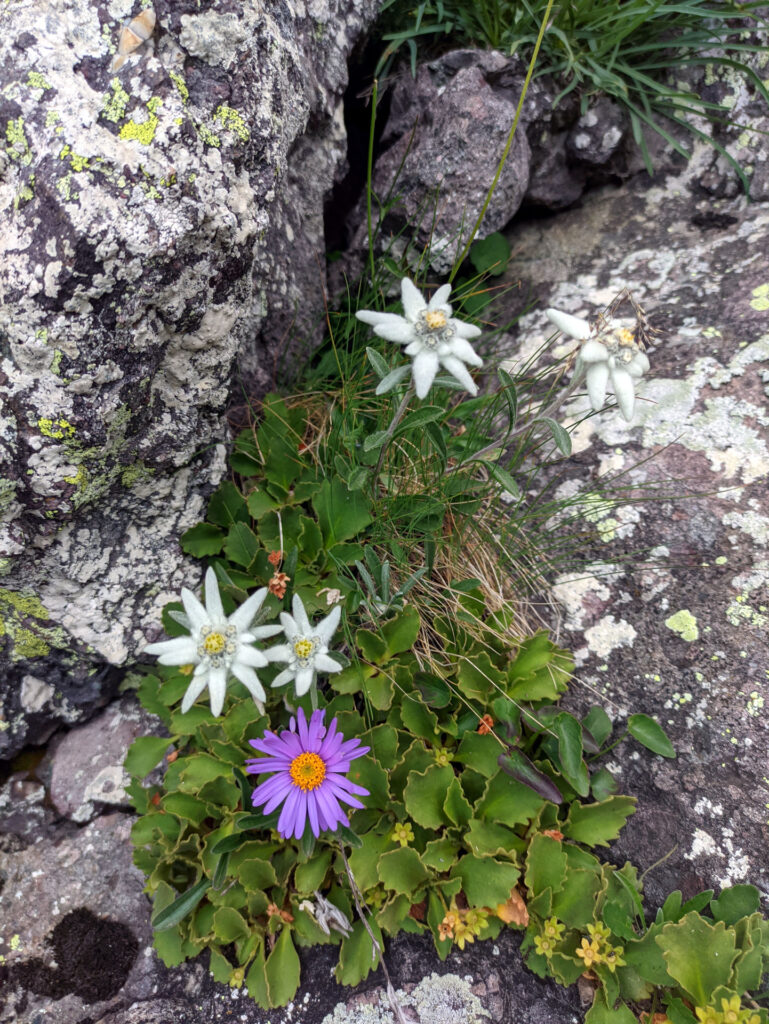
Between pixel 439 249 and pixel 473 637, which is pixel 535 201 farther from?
pixel 473 637

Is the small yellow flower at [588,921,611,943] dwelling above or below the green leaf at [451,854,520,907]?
below

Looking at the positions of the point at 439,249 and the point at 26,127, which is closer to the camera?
the point at 26,127

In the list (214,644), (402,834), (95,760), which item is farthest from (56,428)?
(402,834)

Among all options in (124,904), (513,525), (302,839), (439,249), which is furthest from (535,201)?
(124,904)

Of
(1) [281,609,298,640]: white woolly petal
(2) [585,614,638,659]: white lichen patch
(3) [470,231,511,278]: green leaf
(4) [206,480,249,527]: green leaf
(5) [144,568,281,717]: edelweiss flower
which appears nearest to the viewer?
(5) [144,568,281,717]: edelweiss flower

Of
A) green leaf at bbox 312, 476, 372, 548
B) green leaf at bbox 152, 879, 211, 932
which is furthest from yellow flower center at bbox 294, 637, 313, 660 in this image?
green leaf at bbox 152, 879, 211, 932

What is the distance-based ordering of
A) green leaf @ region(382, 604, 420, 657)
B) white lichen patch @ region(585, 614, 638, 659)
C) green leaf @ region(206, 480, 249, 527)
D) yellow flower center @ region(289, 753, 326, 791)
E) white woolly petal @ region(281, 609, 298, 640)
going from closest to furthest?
white woolly petal @ region(281, 609, 298, 640), yellow flower center @ region(289, 753, 326, 791), green leaf @ region(382, 604, 420, 657), white lichen patch @ region(585, 614, 638, 659), green leaf @ region(206, 480, 249, 527)

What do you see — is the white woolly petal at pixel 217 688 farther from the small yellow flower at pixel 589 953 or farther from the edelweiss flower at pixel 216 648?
the small yellow flower at pixel 589 953

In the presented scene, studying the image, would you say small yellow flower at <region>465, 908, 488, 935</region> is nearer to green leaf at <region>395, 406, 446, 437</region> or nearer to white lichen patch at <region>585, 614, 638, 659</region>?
white lichen patch at <region>585, 614, 638, 659</region>
